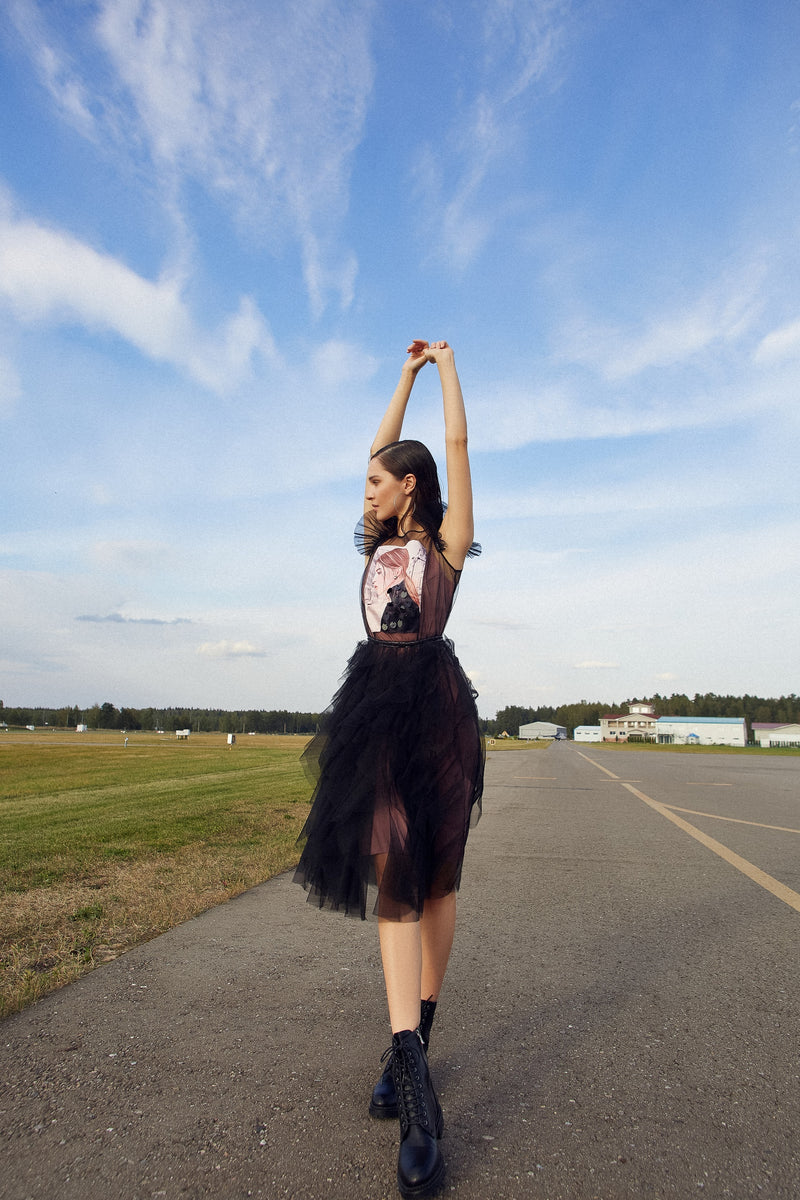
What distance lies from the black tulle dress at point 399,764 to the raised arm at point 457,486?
6 centimetres

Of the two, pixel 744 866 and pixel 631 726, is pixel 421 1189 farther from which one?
pixel 631 726

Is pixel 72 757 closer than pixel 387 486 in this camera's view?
No

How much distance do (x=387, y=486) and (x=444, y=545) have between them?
12.2 inches

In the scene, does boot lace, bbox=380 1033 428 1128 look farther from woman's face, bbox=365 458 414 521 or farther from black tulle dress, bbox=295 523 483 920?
woman's face, bbox=365 458 414 521

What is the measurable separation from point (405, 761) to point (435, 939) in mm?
586

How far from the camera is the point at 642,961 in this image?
350 centimetres

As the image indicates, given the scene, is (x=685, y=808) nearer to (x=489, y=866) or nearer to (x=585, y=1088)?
(x=489, y=866)

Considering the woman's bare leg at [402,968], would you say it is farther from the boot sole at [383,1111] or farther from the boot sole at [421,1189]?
the boot sole at [421,1189]

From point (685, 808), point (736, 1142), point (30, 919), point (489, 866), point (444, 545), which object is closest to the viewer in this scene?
point (736, 1142)

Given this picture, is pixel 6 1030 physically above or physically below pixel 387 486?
below

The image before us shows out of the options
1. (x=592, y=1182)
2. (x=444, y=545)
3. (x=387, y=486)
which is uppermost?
(x=387, y=486)

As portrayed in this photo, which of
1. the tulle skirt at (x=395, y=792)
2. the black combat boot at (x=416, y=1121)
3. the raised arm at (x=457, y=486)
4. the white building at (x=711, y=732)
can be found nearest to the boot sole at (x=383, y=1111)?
the black combat boot at (x=416, y=1121)

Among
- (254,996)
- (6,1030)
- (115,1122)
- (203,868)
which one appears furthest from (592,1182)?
(203,868)

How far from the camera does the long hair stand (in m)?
2.53
